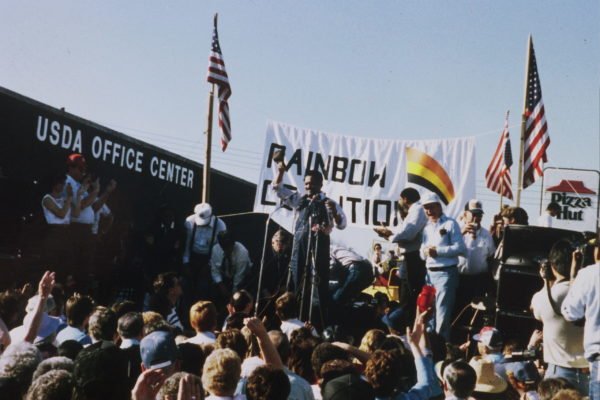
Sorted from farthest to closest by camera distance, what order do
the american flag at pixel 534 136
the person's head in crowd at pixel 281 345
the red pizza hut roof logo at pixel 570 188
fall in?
1. the red pizza hut roof logo at pixel 570 188
2. the american flag at pixel 534 136
3. the person's head in crowd at pixel 281 345

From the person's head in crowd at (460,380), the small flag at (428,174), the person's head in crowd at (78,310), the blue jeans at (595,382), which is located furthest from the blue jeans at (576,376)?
the small flag at (428,174)

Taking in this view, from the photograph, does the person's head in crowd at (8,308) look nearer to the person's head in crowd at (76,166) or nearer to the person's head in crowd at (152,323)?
the person's head in crowd at (152,323)

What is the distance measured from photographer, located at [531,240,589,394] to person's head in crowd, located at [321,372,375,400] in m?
2.00

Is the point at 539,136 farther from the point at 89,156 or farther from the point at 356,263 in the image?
the point at 89,156

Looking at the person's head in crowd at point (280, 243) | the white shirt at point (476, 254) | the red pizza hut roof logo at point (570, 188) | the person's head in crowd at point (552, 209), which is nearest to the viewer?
the white shirt at point (476, 254)

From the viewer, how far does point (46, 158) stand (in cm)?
931

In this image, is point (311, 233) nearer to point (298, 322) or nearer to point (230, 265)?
point (298, 322)

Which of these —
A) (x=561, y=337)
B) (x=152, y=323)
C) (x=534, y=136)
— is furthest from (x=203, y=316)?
(x=534, y=136)

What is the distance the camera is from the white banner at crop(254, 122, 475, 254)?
10.8 metres

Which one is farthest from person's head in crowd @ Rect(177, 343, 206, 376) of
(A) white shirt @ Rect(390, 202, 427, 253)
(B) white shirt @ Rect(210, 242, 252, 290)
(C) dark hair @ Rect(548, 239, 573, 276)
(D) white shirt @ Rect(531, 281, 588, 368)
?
(B) white shirt @ Rect(210, 242, 252, 290)

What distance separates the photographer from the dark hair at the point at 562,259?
5.26m

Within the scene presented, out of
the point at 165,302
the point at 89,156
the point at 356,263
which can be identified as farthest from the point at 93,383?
the point at 89,156

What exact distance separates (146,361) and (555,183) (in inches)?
387

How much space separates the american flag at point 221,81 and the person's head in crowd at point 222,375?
8518 mm
